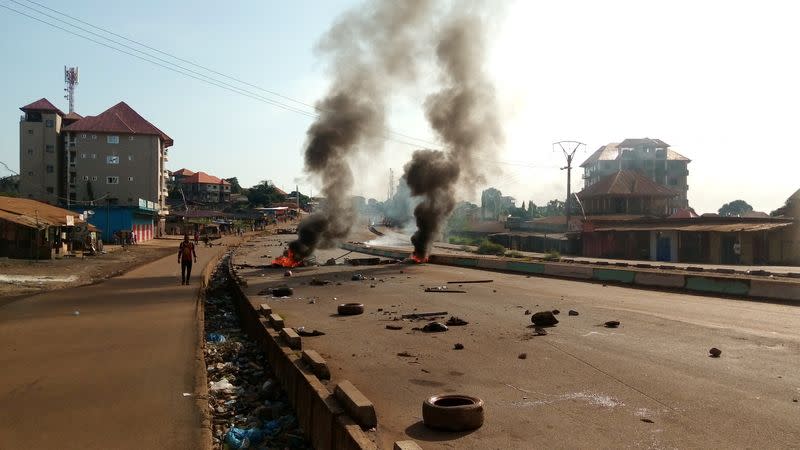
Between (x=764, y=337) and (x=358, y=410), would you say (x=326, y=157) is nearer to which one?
(x=764, y=337)

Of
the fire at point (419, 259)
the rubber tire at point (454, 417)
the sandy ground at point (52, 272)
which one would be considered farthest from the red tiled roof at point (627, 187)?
the rubber tire at point (454, 417)

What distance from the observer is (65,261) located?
27.7 metres

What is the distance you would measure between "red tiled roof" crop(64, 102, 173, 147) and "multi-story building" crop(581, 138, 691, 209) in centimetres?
5596

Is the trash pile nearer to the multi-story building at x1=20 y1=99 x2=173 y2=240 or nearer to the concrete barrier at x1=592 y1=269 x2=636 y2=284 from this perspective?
the concrete barrier at x1=592 y1=269 x2=636 y2=284

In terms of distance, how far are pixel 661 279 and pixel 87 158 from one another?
62966 millimetres

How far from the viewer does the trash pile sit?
5938 mm

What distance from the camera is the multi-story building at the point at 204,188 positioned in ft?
348

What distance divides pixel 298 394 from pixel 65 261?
84.2 feet

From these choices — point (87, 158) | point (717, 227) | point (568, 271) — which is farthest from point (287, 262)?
point (87, 158)

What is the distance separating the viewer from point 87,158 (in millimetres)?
63344

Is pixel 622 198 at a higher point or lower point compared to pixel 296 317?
higher

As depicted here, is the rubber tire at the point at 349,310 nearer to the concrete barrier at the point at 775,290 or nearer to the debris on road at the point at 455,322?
the debris on road at the point at 455,322

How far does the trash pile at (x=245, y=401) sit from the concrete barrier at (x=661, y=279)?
410 inches

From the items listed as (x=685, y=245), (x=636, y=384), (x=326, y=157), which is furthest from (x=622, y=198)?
(x=636, y=384)
